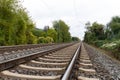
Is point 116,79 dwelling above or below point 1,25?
below

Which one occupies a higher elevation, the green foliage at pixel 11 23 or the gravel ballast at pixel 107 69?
the green foliage at pixel 11 23

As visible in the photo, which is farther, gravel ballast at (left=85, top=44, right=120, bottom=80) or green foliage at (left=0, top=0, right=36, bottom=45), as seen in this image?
green foliage at (left=0, top=0, right=36, bottom=45)

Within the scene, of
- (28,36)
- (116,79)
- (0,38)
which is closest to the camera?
(116,79)

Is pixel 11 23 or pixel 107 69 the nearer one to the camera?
pixel 107 69

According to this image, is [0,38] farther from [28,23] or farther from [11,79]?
[11,79]

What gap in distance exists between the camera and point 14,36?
35250mm

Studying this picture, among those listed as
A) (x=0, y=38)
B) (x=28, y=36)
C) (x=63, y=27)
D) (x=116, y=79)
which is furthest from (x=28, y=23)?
(x=63, y=27)

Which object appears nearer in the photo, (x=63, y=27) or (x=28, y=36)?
(x=28, y=36)

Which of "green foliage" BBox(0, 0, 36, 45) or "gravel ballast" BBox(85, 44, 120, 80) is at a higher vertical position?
"green foliage" BBox(0, 0, 36, 45)

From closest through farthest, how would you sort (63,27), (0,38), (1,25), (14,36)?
(0,38) → (1,25) → (14,36) → (63,27)

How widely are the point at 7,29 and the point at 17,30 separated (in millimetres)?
3773

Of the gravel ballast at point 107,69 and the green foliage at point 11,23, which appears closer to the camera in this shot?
the gravel ballast at point 107,69

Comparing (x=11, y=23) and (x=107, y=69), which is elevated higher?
(x=11, y=23)

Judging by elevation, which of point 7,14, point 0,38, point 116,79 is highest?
point 7,14
